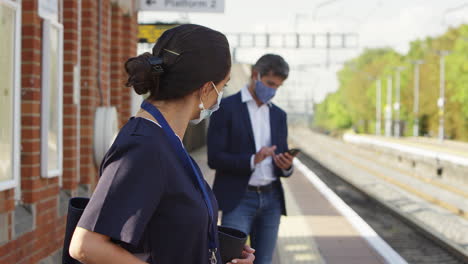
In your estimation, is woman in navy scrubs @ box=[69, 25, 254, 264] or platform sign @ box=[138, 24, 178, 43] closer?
woman in navy scrubs @ box=[69, 25, 254, 264]

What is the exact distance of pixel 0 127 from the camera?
4758 millimetres

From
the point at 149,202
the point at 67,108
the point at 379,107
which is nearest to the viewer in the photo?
the point at 149,202

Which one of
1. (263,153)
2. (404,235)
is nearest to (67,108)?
(263,153)

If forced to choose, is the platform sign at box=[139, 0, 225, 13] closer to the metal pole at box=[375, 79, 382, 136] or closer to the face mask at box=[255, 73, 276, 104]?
the face mask at box=[255, 73, 276, 104]

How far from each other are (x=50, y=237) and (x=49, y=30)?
160 cm

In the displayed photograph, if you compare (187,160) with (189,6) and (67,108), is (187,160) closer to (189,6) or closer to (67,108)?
(67,108)

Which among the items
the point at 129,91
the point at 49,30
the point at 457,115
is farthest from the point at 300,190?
the point at 457,115

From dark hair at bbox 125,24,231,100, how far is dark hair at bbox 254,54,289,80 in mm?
2136

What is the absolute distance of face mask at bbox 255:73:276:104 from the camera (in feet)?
13.9

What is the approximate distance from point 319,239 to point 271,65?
536 cm

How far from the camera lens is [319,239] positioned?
30.5 feet

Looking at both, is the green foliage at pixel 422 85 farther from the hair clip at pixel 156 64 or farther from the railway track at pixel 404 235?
the hair clip at pixel 156 64

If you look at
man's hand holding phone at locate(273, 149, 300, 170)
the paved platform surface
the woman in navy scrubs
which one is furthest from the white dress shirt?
the paved platform surface

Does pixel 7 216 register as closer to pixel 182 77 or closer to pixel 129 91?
pixel 182 77
